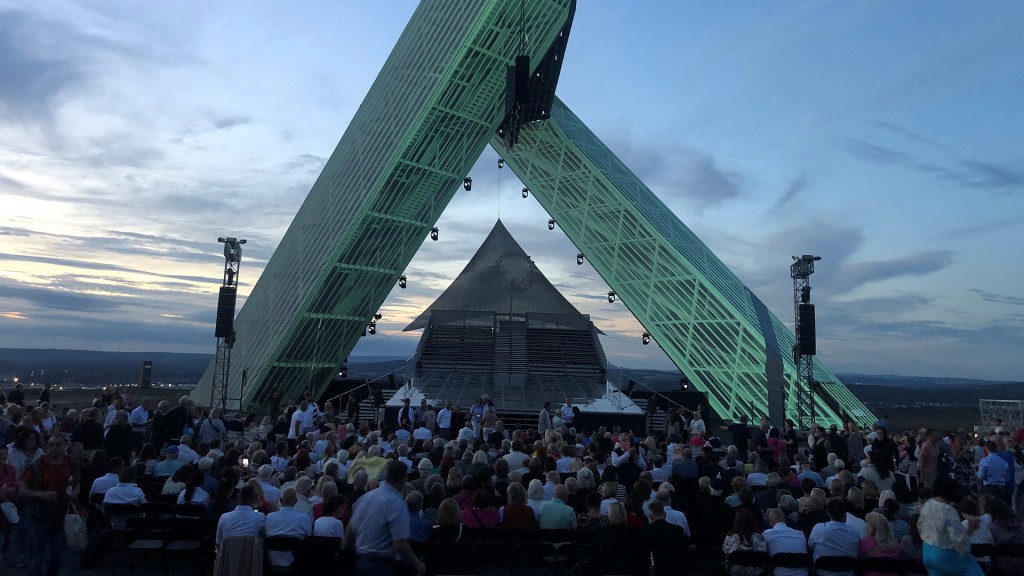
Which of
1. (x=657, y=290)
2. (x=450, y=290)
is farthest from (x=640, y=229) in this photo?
(x=450, y=290)

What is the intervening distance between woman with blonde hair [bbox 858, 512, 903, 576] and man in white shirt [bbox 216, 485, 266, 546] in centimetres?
549

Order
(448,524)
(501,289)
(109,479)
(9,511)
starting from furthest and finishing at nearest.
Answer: (501,289) → (109,479) → (9,511) → (448,524)

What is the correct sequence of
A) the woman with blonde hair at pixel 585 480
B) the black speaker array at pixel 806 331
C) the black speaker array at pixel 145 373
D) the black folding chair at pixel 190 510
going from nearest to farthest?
1. the black folding chair at pixel 190 510
2. the woman with blonde hair at pixel 585 480
3. the black speaker array at pixel 806 331
4. the black speaker array at pixel 145 373

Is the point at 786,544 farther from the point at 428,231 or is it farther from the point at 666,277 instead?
the point at 666,277

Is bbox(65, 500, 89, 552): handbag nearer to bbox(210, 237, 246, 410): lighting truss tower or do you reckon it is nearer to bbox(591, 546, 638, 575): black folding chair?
bbox(591, 546, 638, 575): black folding chair

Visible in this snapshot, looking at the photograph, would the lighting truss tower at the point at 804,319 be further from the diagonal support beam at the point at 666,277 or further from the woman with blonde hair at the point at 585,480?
the woman with blonde hair at the point at 585,480

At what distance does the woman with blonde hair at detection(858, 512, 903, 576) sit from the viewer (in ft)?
21.3

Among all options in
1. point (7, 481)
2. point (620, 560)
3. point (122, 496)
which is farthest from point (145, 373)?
point (620, 560)

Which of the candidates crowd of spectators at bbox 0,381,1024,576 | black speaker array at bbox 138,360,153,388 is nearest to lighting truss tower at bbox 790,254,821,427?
crowd of spectators at bbox 0,381,1024,576

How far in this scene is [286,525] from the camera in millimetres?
6613

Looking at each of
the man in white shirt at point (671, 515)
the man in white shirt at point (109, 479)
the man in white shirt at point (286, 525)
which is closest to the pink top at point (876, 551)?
the man in white shirt at point (671, 515)

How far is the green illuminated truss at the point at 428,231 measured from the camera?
24.5 metres

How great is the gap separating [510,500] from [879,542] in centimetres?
345

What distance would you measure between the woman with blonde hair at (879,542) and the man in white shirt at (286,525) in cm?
513
